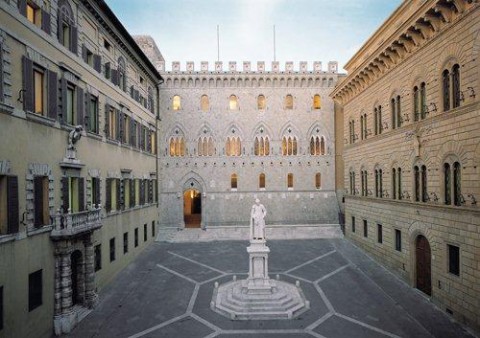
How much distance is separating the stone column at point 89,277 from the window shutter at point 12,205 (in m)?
5.05

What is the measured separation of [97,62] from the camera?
1952 cm

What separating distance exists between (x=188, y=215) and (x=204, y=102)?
14.3 meters

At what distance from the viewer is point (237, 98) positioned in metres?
35.5

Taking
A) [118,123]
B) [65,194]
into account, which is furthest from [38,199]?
[118,123]

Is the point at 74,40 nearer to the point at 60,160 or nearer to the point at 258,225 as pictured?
the point at 60,160

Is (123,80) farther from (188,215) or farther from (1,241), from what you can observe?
(188,215)

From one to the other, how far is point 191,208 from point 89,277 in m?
26.9

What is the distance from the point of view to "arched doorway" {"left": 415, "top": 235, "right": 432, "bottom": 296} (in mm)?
17522

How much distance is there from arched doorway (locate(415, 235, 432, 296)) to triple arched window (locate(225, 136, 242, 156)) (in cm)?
2029

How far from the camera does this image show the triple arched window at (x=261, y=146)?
35.4m

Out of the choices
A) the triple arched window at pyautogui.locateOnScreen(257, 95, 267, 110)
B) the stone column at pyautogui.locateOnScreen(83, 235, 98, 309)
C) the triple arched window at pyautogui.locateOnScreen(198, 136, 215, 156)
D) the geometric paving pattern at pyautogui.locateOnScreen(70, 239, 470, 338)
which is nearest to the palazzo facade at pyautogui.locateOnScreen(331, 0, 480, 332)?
the geometric paving pattern at pyautogui.locateOnScreen(70, 239, 470, 338)

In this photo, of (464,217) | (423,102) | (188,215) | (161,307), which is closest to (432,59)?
(423,102)

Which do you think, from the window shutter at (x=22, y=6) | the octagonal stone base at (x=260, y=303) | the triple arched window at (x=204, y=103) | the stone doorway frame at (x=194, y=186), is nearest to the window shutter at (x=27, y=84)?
the window shutter at (x=22, y=6)

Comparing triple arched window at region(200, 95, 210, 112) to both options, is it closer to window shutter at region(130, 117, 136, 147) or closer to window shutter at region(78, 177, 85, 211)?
window shutter at region(130, 117, 136, 147)
